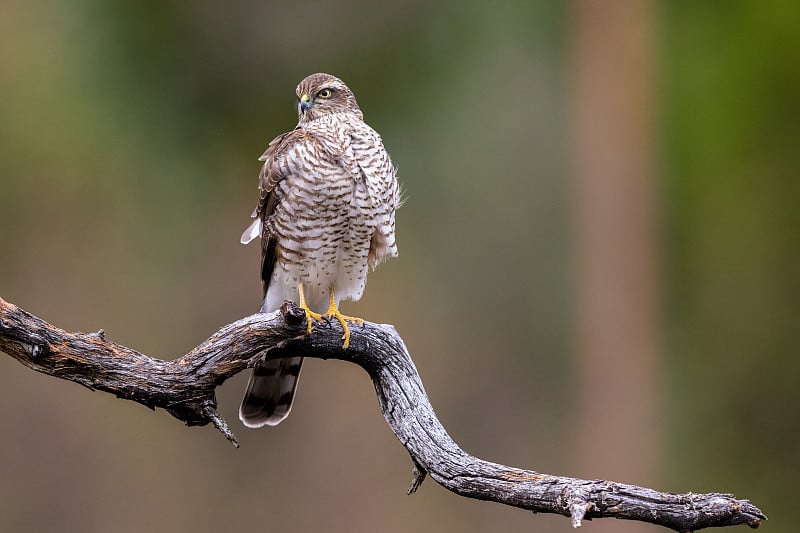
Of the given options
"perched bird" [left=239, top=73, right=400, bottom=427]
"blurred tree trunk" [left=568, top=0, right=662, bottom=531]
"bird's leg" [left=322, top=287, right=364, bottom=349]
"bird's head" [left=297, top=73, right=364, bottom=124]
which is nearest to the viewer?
"bird's leg" [left=322, top=287, right=364, bottom=349]

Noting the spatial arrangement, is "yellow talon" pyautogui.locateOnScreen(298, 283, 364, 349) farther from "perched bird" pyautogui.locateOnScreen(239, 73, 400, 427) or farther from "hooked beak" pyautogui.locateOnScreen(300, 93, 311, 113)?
"hooked beak" pyautogui.locateOnScreen(300, 93, 311, 113)

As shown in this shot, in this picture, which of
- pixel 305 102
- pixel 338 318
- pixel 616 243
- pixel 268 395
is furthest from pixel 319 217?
pixel 616 243

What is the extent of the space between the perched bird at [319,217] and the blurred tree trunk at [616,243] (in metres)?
3.63

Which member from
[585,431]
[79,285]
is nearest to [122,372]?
[585,431]

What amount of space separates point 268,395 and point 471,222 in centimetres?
528

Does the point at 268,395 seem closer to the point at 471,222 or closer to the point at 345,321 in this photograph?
the point at 345,321

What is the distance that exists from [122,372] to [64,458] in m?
5.86

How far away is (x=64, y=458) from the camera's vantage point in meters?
8.91

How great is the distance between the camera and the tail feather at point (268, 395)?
4.40 meters

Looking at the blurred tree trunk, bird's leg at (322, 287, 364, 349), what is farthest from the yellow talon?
the blurred tree trunk

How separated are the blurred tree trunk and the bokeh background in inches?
0.8

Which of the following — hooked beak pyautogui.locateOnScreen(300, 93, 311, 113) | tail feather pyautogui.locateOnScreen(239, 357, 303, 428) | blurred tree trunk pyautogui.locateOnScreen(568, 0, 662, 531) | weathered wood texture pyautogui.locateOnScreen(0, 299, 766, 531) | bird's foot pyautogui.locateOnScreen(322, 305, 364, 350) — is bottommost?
weathered wood texture pyautogui.locateOnScreen(0, 299, 766, 531)

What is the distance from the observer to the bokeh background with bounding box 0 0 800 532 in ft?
26.6

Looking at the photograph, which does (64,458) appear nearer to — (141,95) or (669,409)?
(141,95)
